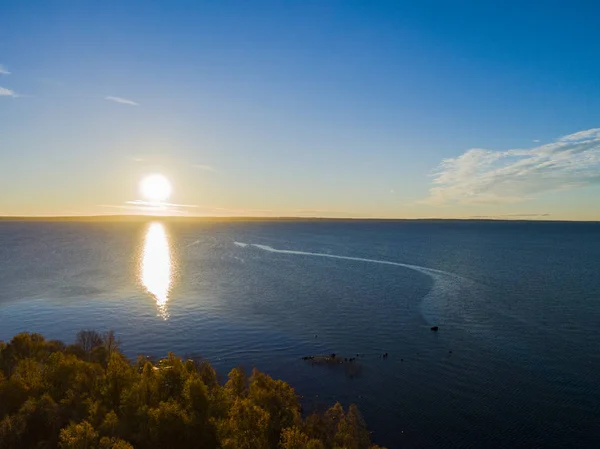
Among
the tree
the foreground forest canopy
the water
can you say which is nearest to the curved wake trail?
the water

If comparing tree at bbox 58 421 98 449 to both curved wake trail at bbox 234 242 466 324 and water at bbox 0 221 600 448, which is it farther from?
curved wake trail at bbox 234 242 466 324

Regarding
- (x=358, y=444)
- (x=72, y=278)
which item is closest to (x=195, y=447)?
(x=358, y=444)

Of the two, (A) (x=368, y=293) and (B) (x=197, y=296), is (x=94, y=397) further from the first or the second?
(A) (x=368, y=293)

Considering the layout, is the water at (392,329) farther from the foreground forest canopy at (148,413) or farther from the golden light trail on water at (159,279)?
the foreground forest canopy at (148,413)

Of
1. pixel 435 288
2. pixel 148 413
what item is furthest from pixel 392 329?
pixel 148 413

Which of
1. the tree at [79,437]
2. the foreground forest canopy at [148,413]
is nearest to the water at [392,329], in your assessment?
the foreground forest canopy at [148,413]

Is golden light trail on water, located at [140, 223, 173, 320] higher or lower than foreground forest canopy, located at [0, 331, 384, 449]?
lower
